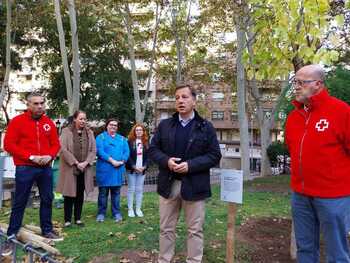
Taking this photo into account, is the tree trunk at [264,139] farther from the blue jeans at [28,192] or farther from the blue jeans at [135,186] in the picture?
the blue jeans at [28,192]

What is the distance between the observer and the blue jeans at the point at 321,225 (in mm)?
3680

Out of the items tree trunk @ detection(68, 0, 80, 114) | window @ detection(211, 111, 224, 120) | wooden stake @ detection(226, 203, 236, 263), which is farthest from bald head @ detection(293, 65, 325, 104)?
window @ detection(211, 111, 224, 120)

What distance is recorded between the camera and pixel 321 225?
3.80 meters

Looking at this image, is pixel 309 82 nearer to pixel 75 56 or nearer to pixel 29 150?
pixel 29 150

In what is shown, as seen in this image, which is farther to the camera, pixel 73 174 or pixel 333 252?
pixel 73 174

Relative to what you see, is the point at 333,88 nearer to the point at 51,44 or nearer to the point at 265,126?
the point at 265,126

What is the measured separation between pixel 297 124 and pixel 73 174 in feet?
13.0

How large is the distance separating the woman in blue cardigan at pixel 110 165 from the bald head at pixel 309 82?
4198mm

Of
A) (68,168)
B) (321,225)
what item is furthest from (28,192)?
(321,225)

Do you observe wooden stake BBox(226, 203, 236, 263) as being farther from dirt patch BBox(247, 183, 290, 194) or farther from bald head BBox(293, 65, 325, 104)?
dirt patch BBox(247, 183, 290, 194)

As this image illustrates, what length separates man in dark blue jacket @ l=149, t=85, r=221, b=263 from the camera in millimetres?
4695

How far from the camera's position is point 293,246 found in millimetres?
5801

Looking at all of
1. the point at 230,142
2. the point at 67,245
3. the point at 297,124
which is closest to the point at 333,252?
the point at 297,124

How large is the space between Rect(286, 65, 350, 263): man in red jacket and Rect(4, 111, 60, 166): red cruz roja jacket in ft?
11.3
